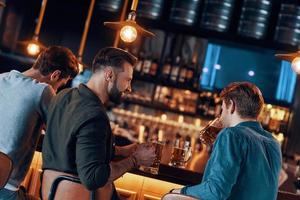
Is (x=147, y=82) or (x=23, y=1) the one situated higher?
(x=23, y=1)

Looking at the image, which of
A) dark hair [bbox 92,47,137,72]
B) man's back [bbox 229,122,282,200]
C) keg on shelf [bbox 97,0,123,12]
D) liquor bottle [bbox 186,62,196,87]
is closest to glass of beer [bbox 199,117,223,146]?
man's back [bbox 229,122,282,200]

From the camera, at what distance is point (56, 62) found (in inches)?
106

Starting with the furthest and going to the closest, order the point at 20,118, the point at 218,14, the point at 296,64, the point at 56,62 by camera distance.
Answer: the point at 218,14 → the point at 296,64 → the point at 56,62 → the point at 20,118

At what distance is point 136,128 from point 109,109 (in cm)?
43

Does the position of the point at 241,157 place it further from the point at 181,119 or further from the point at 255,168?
the point at 181,119

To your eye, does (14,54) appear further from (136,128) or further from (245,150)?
(245,150)

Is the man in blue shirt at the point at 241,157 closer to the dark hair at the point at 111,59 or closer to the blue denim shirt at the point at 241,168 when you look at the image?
the blue denim shirt at the point at 241,168

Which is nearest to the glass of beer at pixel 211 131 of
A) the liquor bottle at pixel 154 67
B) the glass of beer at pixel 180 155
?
the glass of beer at pixel 180 155

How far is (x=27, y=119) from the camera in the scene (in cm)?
254

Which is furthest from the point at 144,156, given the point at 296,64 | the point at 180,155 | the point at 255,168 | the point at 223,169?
the point at 296,64

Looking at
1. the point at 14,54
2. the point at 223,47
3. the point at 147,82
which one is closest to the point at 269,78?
the point at 223,47

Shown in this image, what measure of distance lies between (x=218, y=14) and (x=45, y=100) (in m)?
4.35

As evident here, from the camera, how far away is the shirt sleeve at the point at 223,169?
2.18 metres

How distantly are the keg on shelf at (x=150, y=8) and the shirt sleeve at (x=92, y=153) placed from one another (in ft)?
15.2
